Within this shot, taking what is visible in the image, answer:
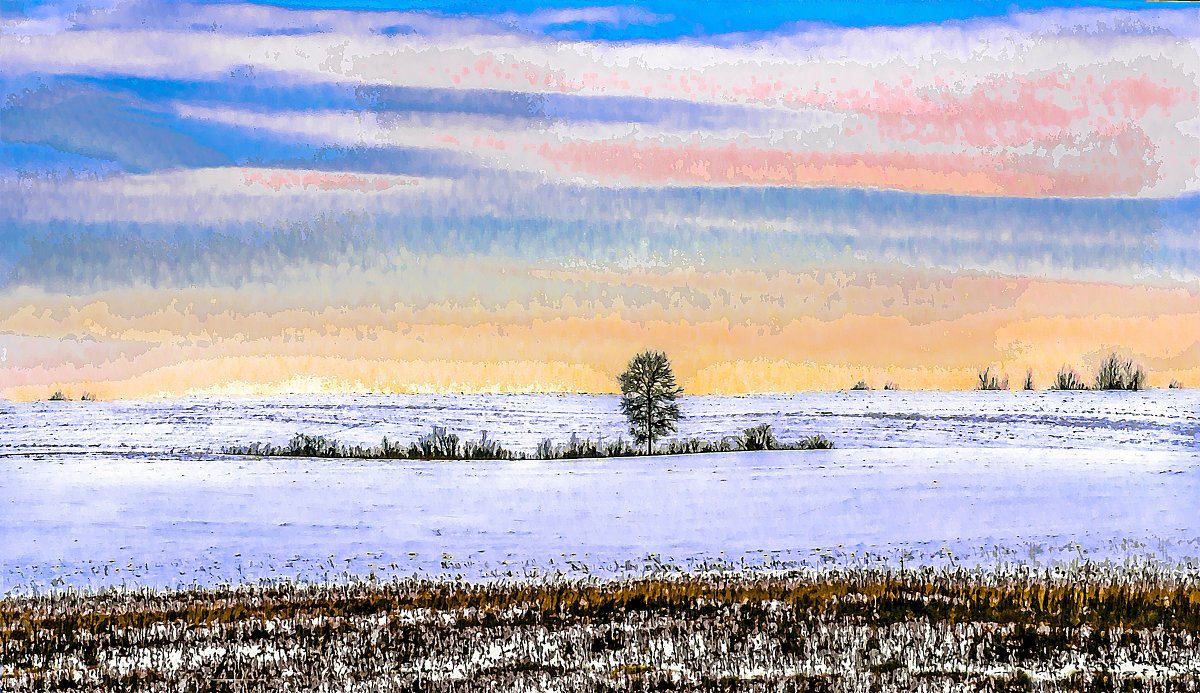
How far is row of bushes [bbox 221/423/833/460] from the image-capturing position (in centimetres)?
4734

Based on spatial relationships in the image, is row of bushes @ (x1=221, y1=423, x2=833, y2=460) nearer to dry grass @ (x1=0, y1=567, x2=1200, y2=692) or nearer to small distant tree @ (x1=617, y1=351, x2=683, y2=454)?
small distant tree @ (x1=617, y1=351, x2=683, y2=454)

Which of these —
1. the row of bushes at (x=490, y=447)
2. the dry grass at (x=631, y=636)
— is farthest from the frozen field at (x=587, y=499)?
the dry grass at (x=631, y=636)

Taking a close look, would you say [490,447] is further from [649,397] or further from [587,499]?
[587,499]

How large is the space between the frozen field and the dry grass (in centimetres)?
386

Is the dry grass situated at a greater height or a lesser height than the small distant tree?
lesser

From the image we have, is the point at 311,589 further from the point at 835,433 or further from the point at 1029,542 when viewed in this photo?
the point at 835,433

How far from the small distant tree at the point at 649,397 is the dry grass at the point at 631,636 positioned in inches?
1168

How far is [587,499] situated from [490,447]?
55.2 feet

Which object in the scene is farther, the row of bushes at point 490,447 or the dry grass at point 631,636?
the row of bushes at point 490,447

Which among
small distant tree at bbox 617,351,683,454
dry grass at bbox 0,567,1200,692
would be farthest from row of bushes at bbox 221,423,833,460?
dry grass at bbox 0,567,1200,692

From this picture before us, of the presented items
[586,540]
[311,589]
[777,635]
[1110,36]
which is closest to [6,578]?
[311,589]

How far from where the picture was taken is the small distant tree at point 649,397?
153 ft

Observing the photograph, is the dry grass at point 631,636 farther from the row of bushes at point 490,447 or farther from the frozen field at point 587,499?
the row of bushes at point 490,447

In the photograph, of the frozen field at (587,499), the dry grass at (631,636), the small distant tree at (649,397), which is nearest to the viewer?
the dry grass at (631,636)
